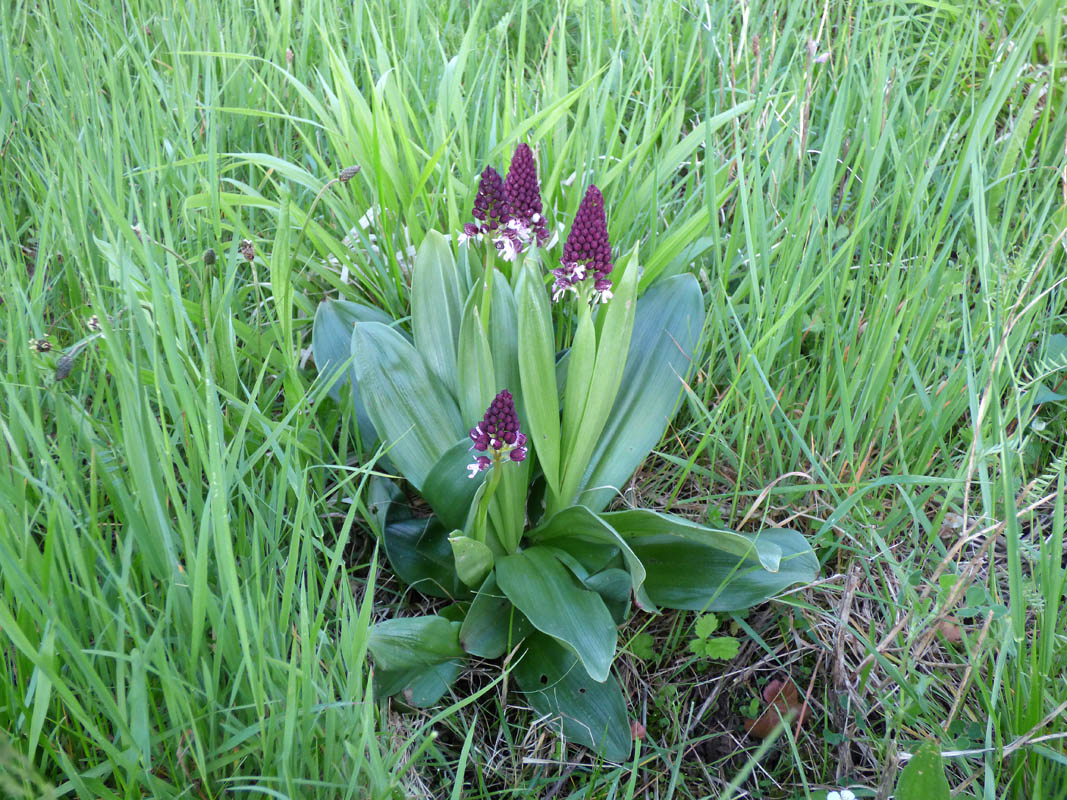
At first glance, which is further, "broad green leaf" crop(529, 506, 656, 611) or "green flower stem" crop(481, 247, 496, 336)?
"green flower stem" crop(481, 247, 496, 336)

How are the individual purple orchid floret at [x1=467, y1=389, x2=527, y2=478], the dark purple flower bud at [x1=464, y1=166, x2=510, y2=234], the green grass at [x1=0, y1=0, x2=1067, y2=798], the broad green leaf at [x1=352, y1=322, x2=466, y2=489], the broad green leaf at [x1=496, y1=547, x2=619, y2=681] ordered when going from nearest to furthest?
the green grass at [x1=0, y1=0, x2=1067, y2=798], the individual purple orchid floret at [x1=467, y1=389, x2=527, y2=478], the broad green leaf at [x1=496, y1=547, x2=619, y2=681], the dark purple flower bud at [x1=464, y1=166, x2=510, y2=234], the broad green leaf at [x1=352, y1=322, x2=466, y2=489]

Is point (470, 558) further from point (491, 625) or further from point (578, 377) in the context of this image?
point (578, 377)

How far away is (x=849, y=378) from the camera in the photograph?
2.02 m

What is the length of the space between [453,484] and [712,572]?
0.57 metres

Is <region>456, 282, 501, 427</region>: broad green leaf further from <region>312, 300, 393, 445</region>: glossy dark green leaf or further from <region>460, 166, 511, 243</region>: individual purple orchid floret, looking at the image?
<region>312, 300, 393, 445</region>: glossy dark green leaf

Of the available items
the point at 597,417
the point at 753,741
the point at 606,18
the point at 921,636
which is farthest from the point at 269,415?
the point at 606,18

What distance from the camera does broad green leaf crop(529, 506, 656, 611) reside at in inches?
60.1

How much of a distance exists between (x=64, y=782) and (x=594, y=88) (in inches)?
82.0

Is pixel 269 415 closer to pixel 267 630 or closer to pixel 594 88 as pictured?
pixel 267 630

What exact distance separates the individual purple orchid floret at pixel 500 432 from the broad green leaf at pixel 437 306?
1.53 feet

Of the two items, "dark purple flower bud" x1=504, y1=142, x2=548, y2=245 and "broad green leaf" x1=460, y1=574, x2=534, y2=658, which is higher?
"dark purple flower bud" x1=504, y1=142, x2=548, y2=245

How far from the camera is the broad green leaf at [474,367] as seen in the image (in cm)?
164

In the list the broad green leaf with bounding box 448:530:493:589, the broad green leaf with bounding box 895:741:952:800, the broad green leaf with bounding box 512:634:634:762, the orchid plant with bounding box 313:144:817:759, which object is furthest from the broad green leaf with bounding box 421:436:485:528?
the broad green leaf with bounding box 895:741:952:800

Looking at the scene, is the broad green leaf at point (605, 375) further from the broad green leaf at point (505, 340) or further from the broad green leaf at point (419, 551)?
Answer: the broad green leaf at point (419, 551)
